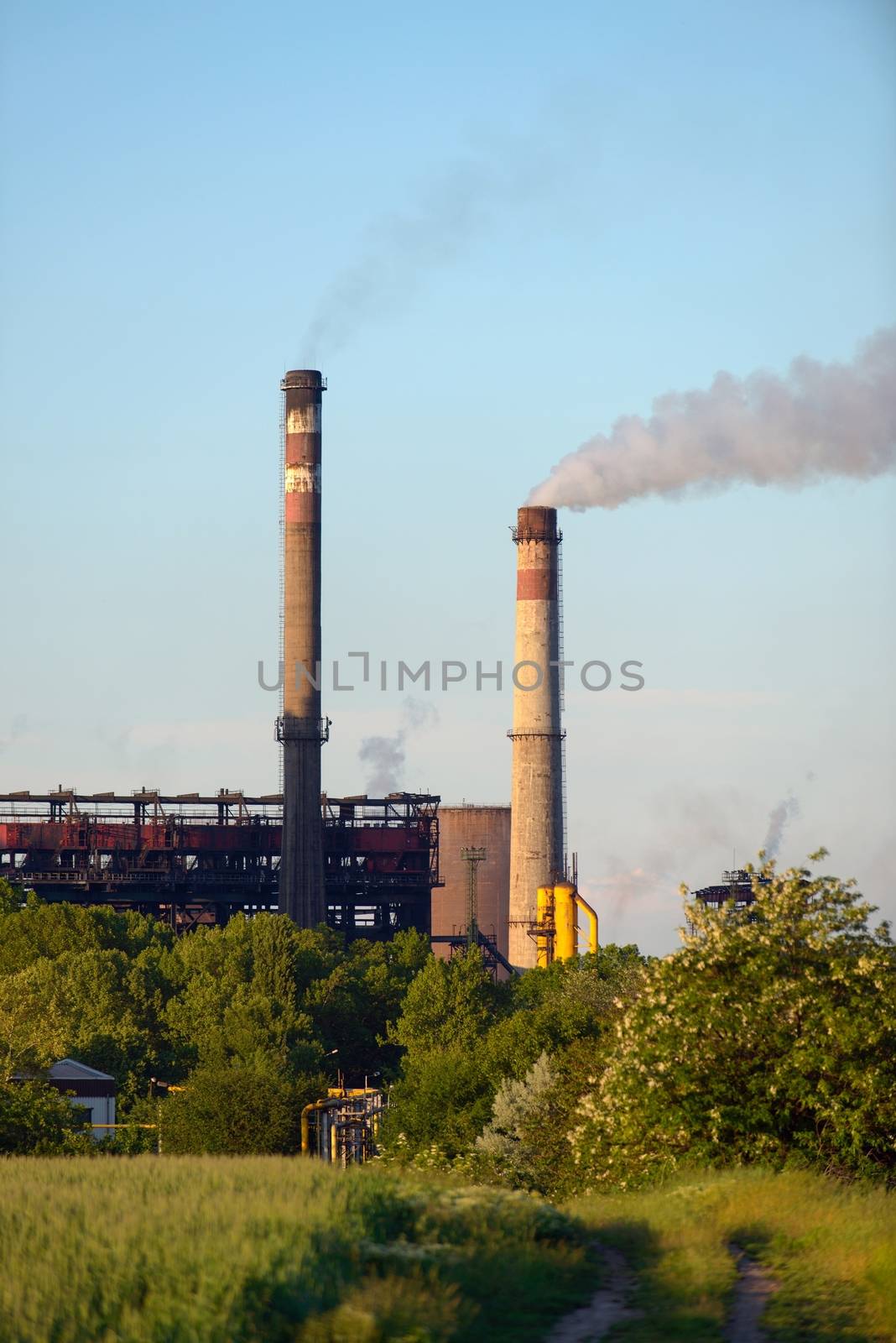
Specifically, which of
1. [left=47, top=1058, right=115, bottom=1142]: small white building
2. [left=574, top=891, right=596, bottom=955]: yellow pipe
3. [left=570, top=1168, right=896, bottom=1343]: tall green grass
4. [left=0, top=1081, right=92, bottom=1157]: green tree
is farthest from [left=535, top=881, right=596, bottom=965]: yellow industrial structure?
[left=570, top=1168, right=896, bottom=1343]: tall green grass

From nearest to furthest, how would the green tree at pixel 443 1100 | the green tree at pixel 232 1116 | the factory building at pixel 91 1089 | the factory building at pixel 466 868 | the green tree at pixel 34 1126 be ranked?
1. the green tree at pixel 34 1126
2. the green tree at pixel 443 1100
3. the green tree at pixel 232 1116
4. the factory building at pixel 91 1089
5. the factory building at pixel 466 868

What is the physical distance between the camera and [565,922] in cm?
7662

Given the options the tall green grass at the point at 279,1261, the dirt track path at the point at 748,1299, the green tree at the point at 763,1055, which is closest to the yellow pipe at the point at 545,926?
the green tree at the point at 763,1055

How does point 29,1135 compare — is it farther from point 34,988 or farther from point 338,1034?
point 338,1034

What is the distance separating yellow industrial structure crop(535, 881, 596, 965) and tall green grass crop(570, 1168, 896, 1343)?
5809cm

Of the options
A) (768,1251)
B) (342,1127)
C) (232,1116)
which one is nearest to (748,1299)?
(768,1251)

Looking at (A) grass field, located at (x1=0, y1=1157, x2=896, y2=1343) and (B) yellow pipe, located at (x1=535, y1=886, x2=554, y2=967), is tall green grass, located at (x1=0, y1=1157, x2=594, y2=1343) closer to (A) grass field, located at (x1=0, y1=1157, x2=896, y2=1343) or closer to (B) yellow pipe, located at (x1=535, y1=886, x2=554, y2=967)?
(A) grass field, located at (x1=0, y1=1157, x2=896, y2=1343)

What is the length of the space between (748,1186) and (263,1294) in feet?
25.6

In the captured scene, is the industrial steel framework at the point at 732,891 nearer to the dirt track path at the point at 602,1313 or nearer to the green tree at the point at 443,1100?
the green tree at the point at 443,1100

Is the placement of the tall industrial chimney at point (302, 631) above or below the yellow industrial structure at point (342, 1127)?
above

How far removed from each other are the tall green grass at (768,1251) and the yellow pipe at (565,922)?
191ft

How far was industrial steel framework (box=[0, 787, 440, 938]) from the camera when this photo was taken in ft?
301

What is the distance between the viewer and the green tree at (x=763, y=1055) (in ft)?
74.3

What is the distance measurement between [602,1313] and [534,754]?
6576cm
